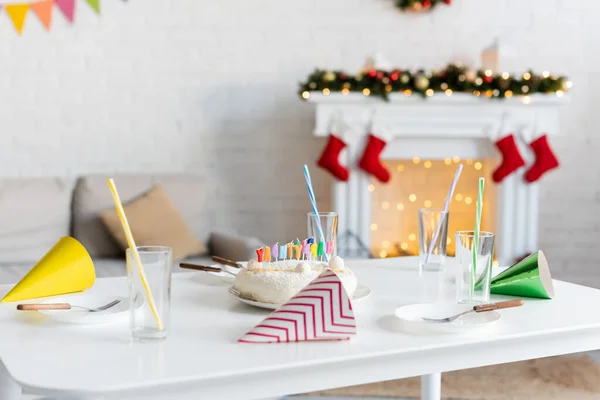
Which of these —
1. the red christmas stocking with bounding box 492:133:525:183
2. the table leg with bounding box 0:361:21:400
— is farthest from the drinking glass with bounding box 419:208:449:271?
the red christmas stocking with bounding box 492:133:525:183

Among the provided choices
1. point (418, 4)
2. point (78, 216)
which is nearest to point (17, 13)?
point (78, 216)

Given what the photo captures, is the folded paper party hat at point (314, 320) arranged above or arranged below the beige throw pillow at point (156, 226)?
above

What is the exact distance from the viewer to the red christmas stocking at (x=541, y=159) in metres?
3.61

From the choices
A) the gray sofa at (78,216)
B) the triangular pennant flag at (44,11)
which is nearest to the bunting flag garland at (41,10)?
the triangular pennant flag at (44,11)

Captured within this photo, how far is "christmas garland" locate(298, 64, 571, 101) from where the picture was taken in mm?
3490

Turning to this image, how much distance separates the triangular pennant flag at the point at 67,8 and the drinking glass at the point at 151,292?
113 inches

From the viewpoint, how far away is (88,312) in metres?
1.32

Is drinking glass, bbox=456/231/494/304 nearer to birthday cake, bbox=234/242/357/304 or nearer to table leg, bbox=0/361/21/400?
birthday cake, bbox=234/242/357/304

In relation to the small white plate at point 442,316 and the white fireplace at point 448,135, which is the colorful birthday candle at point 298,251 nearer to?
the small white plate at point 442,316

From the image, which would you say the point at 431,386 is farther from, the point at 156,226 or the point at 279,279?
the point at 156,226

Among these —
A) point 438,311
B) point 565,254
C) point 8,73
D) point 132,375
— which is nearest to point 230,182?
point 8,73

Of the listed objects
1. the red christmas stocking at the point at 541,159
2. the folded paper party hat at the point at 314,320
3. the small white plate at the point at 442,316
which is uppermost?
the red christmas stocking at the point at 541,159

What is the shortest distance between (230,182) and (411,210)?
3.27 ft

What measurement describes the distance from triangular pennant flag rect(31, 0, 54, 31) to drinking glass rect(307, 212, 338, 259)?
2.58 m
